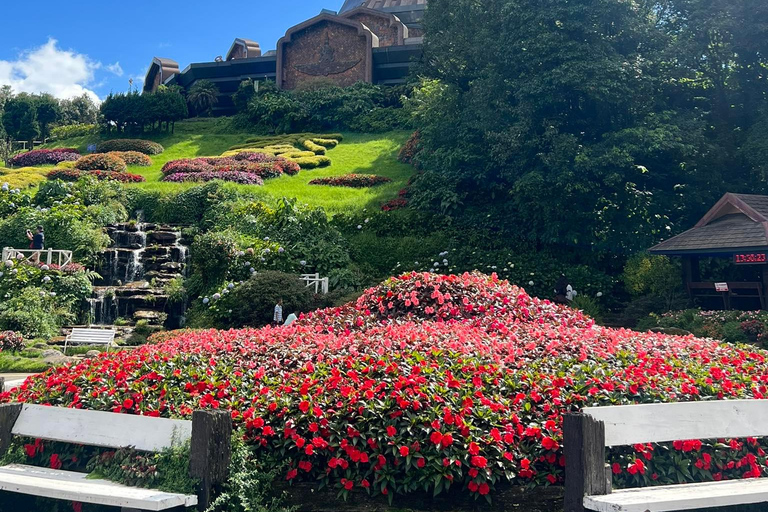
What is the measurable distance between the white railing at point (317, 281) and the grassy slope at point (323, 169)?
19.0 ft

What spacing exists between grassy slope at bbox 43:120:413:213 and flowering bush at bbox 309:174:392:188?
1.82 ft

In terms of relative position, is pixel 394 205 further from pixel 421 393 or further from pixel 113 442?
pixel 113 442

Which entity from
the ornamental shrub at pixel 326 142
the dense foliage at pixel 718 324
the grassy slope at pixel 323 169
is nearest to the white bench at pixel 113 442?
the dense foliage at pixel 718 324

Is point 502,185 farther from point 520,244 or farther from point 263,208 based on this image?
point 263,208

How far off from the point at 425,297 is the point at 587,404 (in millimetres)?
4201

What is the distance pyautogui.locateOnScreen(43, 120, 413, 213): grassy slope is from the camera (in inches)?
1030

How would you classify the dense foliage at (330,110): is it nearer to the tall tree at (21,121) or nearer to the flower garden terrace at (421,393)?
the tall tree at (21,121)

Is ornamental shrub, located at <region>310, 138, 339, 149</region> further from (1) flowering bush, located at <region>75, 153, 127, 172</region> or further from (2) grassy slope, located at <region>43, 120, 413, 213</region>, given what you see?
(1) flowering bush, located at <region>75, 153, 127, 172</region>

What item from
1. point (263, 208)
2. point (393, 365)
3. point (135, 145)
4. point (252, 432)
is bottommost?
point (252, 432)

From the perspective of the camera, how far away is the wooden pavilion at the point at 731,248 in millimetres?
15367

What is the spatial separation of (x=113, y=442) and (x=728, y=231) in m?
15.3

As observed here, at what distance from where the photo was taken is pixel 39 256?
1930 centimetres

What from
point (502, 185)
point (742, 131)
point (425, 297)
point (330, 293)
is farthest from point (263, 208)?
point (742, 131)

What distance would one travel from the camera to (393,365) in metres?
6.11
